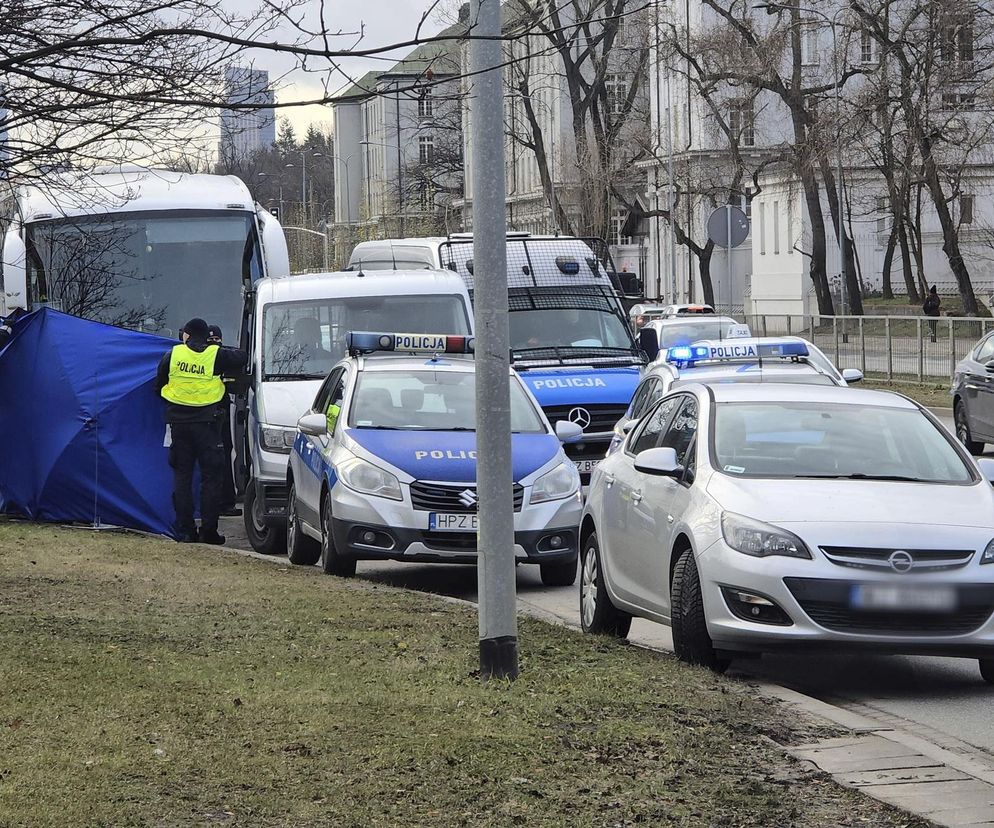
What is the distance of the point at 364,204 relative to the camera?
9075 cm

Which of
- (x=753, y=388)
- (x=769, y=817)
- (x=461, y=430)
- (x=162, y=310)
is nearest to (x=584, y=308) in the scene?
(x=162, y=310)

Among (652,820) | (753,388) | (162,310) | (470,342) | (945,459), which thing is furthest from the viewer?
(162,310)

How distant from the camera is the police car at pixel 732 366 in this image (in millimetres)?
14484

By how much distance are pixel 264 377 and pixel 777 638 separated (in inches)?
334

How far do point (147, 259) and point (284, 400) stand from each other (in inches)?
158

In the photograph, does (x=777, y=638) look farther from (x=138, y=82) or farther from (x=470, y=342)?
(x=470, y=342)

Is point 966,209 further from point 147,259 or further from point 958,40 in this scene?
point 147,259

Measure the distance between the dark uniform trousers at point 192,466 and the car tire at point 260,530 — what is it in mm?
293

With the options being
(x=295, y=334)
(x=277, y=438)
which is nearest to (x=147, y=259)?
(x=295, y=334)

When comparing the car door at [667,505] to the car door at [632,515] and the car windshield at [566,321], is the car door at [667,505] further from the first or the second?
the car windshield at [566,321]

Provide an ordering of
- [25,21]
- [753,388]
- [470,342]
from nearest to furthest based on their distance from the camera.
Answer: [25,21] → [753,388] → [470,342]

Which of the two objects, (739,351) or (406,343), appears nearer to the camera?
(406,343)

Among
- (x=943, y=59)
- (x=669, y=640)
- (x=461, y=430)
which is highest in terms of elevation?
(x=943, y=59)

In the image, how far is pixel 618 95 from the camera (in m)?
70.1
